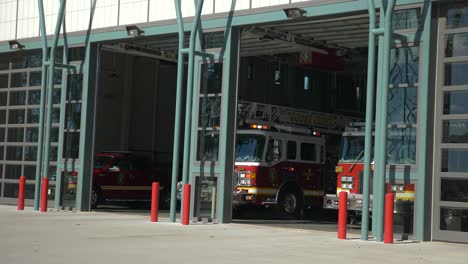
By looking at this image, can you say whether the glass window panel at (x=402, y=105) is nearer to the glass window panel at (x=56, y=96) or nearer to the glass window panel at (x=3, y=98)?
the glass window panel at (x=56, y=96)

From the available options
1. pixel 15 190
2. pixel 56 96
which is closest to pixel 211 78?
pixel 56 96

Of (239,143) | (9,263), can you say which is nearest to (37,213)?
(239,143)

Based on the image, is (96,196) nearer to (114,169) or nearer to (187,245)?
(114,169)

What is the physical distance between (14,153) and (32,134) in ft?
3.74

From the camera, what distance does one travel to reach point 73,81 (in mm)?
23250

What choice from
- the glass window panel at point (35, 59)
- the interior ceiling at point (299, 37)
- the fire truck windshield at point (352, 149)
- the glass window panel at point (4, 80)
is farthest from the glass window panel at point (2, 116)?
the fire truck windshield at point (352, 149)

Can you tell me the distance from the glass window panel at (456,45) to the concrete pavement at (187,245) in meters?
3.76

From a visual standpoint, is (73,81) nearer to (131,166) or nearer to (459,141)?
(131,166)

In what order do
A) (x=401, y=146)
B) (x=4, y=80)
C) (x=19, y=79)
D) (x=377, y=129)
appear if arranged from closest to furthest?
(x=377, y=129) < (x=401, y=146) < (x=19, y=79) < (x=4, y=80)

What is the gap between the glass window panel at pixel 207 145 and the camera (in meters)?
19.5

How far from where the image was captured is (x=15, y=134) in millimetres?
25344

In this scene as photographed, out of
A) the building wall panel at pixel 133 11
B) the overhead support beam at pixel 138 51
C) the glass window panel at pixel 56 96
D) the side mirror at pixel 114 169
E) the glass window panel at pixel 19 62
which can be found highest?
the building wall panel at pixel 133 11

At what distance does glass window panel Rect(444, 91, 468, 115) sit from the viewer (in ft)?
51.2

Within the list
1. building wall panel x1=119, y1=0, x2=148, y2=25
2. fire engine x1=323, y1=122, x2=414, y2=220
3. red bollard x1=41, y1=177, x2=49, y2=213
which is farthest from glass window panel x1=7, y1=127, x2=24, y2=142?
fire engine x1=323, y1=122, x2=414, y2=220
